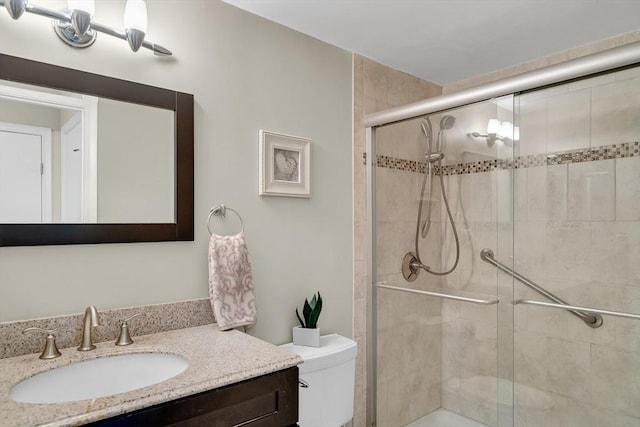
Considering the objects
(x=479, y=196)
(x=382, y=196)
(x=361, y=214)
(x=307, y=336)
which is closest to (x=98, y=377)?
(x=307, y=336)

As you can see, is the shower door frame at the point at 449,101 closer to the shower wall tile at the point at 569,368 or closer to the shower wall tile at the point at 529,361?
the shower wall tile at the point at 529,361

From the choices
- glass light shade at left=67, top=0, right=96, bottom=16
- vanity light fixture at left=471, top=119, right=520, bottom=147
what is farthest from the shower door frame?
glass light shade at left=67, top=0, right=96, bottom=16

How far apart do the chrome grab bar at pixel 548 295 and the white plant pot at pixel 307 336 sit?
0.89 metres

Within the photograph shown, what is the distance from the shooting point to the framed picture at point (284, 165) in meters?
1.84

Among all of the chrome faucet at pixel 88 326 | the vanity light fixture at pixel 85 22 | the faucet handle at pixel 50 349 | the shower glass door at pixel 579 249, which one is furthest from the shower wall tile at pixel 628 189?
the faucet handle at pixel 50 349

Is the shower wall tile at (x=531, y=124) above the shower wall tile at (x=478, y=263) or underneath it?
above

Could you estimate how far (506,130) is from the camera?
6.02 feet

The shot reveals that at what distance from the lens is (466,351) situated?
7.28 feet

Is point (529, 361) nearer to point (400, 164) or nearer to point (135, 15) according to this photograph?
point (400, 164)

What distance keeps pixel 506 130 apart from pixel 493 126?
0.21 ft

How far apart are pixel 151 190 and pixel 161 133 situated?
23 centimetres

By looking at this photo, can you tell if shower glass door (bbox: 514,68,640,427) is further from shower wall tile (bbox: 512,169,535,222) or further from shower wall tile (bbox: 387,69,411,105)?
shower wall tile (bbox: 387,69,411,105)

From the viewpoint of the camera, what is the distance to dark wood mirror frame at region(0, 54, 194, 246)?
1.27 metres

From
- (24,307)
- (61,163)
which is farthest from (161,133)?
(24,307)
